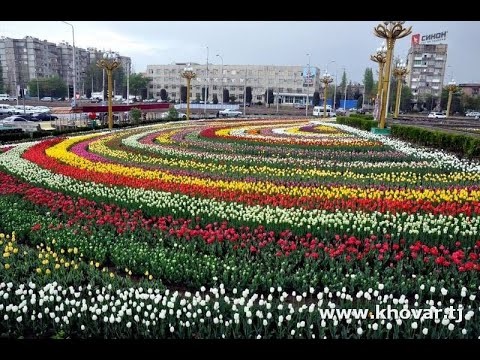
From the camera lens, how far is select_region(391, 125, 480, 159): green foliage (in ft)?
46.2

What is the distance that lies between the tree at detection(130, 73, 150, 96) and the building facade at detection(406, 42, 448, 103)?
171 feet

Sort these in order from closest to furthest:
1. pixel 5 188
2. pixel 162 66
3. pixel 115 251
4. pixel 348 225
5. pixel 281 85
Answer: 1. pixel 115 251
2. pixel 348 225
3. pixel 5 188
4. pixel 281 85
5. pixel 162 66

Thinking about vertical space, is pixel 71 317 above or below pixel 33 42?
below

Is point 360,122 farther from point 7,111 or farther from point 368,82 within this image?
point 368,82

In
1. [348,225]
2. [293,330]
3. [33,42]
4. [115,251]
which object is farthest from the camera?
[33,42]

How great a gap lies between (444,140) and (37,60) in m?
89.5

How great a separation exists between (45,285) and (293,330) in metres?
2.92

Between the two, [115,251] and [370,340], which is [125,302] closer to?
[115,251]

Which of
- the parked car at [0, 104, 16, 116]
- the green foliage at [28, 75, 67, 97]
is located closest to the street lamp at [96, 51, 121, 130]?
the parked car at [0, 104, 16, 116]

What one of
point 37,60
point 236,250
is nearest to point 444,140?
point 236,250

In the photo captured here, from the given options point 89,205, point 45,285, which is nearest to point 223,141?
point 89,205

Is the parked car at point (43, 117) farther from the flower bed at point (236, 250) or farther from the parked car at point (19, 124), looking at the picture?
the flower bed at point (236, 250)

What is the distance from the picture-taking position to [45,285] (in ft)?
16.5

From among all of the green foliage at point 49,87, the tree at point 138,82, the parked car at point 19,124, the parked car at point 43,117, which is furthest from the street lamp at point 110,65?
the tree at point 138,82
